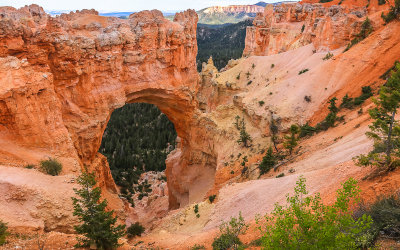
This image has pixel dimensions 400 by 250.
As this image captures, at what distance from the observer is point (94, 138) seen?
813 inches

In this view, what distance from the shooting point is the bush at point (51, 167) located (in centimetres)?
1420

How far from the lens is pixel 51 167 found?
14.4m

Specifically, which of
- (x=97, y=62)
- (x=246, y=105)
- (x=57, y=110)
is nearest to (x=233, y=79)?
(x=246, y=105)

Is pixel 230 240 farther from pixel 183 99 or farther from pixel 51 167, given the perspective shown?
pixel 183 99

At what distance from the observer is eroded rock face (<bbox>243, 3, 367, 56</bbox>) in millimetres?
28859

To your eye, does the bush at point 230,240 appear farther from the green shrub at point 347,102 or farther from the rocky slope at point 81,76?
the green shrub at point 347,102

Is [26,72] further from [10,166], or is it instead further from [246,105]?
[246,105]

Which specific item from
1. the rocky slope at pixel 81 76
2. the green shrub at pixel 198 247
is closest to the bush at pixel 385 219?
the green shrub at pixel 198 247

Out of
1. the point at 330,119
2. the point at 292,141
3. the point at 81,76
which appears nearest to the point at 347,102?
the point at 330,119

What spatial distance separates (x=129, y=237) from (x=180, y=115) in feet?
49.0

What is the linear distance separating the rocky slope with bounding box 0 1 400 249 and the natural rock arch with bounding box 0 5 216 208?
72 mm

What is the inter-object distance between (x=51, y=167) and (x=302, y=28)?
136 ft

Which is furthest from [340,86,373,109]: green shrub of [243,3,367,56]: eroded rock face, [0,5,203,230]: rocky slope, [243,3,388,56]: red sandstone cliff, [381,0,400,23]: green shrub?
[0,5,203,230]: rocky slope

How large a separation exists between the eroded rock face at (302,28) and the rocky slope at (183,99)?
0.21m
